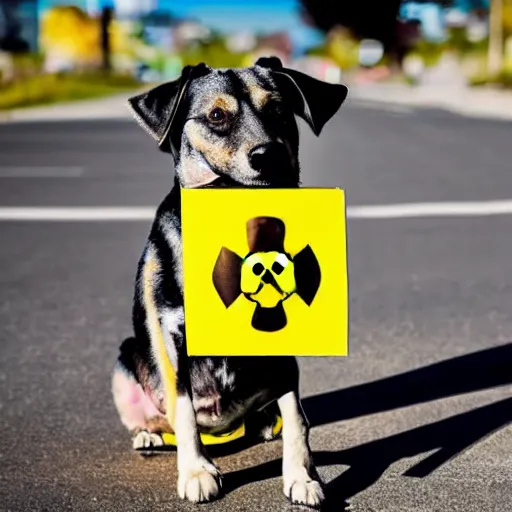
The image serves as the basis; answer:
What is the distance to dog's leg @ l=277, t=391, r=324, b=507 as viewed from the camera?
3486 mm

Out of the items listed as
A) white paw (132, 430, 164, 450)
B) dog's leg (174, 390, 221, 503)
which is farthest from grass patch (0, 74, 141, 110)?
dog's leg (174, 390, 221, 503)

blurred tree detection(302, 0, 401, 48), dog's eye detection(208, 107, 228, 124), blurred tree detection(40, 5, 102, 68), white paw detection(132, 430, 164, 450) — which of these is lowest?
blurred tree detection(40, 5, 102, 68)

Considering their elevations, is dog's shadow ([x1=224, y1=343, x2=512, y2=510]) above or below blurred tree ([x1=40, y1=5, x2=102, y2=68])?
above

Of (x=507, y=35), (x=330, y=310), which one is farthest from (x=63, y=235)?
(x=507, y=35)

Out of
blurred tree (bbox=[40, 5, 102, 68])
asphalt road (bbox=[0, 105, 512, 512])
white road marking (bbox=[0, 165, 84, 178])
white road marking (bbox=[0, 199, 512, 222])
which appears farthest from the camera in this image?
blurred tree (bbox=[40, 5, 102, 68])

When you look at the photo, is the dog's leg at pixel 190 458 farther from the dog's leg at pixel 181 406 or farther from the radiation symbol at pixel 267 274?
the radiation symbol at pixel 267 274

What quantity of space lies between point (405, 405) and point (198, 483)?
1.40m

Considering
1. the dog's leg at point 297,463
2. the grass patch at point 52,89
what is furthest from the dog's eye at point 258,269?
the grass patch at point 52,89

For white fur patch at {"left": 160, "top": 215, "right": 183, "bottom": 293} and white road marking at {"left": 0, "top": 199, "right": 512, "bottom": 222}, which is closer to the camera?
white fur patch at {"left": 160, "top": 215, "right": 183, "bottom": 293}

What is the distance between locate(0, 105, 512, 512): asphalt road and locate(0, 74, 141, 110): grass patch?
74.3 feet

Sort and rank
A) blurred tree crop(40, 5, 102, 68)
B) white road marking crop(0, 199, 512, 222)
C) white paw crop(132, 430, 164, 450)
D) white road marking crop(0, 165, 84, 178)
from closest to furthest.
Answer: white paw crop(132, 430, 164, 450), white road marking crop(0, 199, 512, 222), white road marking crop(0, 165, 84, 178), blurred tree crop(40, 5, 102, 68)

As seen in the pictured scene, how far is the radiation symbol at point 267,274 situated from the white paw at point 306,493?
537 mm

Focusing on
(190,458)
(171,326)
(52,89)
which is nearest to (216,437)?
(190,458)

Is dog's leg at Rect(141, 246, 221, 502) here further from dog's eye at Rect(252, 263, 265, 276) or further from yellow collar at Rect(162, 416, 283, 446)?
dog's eye at Rect(252, 263, 265, 276)
